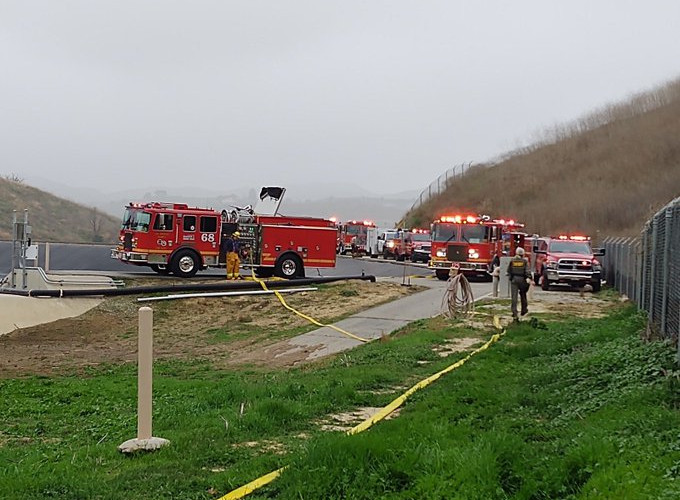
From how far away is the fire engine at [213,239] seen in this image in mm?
28375

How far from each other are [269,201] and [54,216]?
71.6 metres

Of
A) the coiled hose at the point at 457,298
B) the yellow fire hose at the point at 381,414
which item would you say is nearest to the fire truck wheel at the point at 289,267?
the coiled hose at the point at 457,298

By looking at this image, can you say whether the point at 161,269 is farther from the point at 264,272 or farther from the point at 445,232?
the point at 445,232

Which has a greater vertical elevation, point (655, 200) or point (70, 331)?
point (655, 200)

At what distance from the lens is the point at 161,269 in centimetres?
3027

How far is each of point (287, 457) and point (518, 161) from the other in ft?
279

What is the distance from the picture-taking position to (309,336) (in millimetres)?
18172

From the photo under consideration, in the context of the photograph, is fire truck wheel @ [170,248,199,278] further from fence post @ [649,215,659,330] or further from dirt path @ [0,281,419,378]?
fence post @ [649,215,659,330]

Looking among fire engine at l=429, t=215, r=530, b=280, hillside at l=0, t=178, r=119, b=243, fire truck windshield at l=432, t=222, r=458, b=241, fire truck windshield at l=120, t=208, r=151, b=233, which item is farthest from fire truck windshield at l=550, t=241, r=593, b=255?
hillside at l=0, t=178, r=119, b=243

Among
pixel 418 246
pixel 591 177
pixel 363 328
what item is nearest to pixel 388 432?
pixel 363 328

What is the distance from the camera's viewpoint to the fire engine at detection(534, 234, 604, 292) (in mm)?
28625

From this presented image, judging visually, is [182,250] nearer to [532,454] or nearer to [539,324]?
[539,324]

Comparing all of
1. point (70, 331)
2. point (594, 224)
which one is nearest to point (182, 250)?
point (70, 331)

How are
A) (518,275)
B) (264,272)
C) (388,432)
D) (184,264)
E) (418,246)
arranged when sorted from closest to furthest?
1. (388,432)
2. (518,275)
3. (184,264)
4. (264,272)
5. (418,246)
